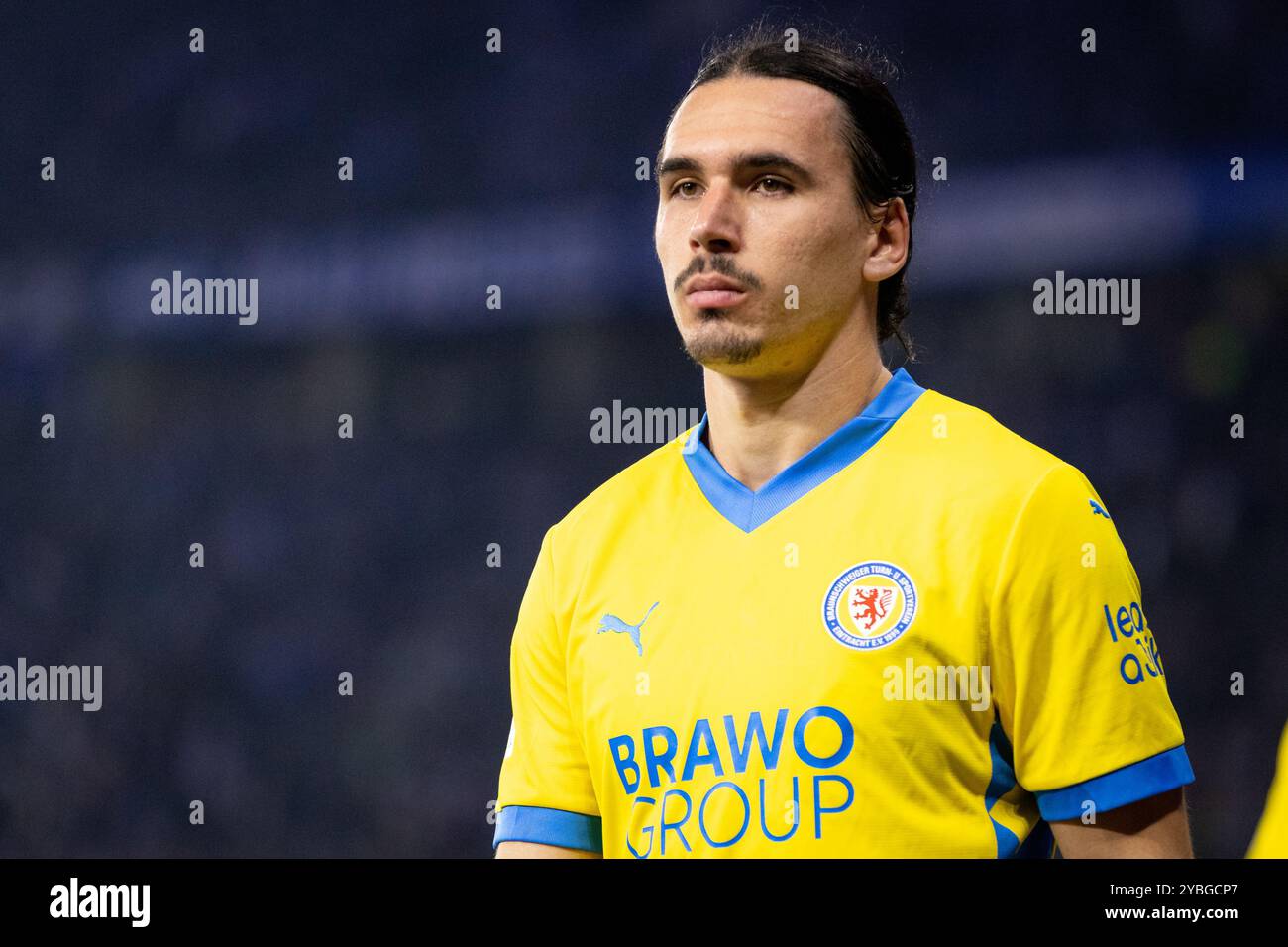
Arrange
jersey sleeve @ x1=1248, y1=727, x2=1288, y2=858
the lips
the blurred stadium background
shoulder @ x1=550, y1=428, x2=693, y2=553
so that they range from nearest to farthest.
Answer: jersey sleeve @ x1=1248, y1=727, x2=1288, y2=858, the lips, shoulder @ x1=550, y1=428, x2=693, y2=553, the blurred stadium background

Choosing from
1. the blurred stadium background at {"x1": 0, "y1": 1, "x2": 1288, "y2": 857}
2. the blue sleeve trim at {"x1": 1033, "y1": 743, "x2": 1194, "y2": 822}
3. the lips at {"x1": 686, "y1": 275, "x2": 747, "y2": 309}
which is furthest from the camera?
the blurred stadium background at {"x1": 0, "y1": 1, "x2": 1288, "y2": 857}

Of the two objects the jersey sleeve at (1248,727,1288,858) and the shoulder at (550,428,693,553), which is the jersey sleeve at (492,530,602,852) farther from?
the jersey sleeve at (1248,727,1288,858)

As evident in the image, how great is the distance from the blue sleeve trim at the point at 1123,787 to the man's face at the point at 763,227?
60 cm

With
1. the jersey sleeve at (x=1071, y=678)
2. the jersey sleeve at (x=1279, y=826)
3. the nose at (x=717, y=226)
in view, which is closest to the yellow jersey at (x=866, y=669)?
the jersey sleeve at (x=1071, y=678)

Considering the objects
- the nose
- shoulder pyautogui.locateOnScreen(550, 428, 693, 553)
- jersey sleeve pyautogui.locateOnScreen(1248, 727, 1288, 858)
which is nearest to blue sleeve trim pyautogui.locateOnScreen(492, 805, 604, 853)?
shoulder pyautogui.locateOnScreen(550, 428, 693, 553)

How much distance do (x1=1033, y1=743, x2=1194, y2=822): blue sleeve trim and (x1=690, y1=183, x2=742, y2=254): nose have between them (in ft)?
2.42

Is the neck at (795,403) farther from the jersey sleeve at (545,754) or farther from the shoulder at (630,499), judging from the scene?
the jersey sleeve at (545,754)

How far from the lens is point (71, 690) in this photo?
8.39 ft

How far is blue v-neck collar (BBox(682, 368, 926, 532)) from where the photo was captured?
167 centimetres

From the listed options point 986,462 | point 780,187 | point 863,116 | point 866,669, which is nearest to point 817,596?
point 866,669

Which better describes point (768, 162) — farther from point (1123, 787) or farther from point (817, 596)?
point (1123, 787)

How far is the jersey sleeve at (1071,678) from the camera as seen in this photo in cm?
145

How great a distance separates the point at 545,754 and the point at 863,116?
0.92 meters

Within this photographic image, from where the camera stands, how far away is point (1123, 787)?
1441 mm
